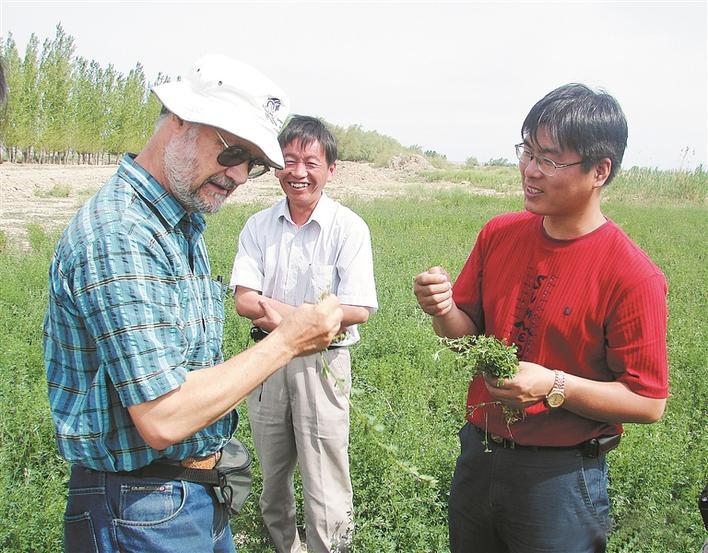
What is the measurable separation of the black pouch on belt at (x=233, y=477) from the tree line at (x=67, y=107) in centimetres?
2395

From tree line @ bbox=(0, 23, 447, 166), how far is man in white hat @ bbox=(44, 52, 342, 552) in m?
24.0

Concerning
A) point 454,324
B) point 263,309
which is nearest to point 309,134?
point 263,309

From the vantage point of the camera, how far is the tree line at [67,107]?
3042 cm

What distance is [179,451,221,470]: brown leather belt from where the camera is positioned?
1.98 m

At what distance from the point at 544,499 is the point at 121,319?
1479mm

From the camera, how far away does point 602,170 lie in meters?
2.13

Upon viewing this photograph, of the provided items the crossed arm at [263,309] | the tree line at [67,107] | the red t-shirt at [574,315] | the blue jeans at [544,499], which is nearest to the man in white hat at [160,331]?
the red t-shirt at [574,315]

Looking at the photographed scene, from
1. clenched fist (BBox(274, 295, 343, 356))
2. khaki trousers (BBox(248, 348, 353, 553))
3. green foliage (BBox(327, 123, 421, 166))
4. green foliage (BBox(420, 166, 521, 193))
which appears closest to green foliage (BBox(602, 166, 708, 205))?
green foliage (BBox(420, 166, 521, 193))

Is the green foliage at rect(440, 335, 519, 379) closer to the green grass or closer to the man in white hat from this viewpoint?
the man in white hat

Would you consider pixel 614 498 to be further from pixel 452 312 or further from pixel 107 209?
pixel 107 209

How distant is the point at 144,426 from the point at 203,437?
338 millimetres

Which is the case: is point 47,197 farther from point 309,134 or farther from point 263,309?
point 263,309

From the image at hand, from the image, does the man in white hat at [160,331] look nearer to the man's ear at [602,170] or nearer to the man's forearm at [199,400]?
the man's forearm at [199,400]

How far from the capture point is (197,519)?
200 centimetres
